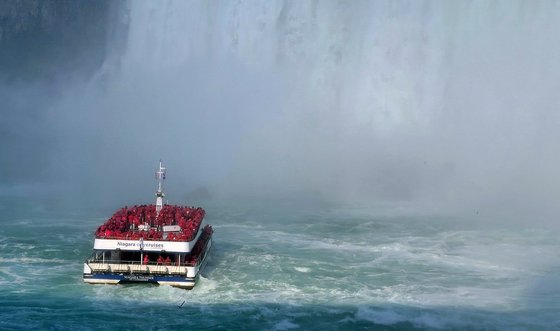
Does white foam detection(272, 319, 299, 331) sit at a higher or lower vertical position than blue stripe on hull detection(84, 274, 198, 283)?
lower

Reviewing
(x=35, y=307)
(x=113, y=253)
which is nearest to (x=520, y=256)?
(x=113, y=253)

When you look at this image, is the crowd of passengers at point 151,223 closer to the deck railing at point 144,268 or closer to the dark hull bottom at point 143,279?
the deck railing at point 144,268

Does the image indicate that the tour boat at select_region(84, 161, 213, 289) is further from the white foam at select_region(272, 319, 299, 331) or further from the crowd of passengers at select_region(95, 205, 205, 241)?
the white foam at select_region(272, 319, 299, 331)

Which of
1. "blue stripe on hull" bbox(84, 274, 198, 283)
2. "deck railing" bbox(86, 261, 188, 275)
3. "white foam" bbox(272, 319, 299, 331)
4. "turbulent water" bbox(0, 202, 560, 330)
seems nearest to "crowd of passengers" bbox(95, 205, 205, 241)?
"deck railing" bbox(86, 261, 188, 275)

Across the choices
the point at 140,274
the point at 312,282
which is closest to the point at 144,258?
the point at 140,274

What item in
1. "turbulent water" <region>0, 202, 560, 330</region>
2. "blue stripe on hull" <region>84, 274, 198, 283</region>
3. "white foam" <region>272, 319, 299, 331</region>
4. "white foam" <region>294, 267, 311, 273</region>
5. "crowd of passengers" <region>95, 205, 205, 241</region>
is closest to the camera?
"white foam" <region>272, 319, 299, 331</region>

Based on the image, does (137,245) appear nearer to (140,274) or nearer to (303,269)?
(140,274)

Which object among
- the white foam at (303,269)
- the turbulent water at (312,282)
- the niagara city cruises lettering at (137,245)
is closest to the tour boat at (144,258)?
the niagara city cruises lettering at (137,245)
